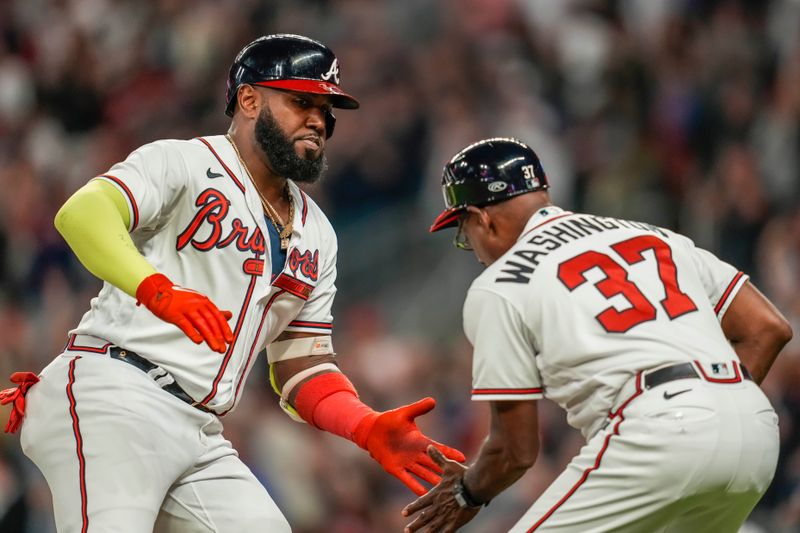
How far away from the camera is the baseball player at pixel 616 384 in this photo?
3764 millimetres

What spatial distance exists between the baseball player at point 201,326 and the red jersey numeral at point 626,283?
3.03 ft

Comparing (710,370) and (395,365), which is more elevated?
(710,370)

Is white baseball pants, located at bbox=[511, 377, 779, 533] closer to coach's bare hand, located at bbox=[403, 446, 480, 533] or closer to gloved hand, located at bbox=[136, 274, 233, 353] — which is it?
coach's bare hand, located at bbox=[403, 446, 480, 533]

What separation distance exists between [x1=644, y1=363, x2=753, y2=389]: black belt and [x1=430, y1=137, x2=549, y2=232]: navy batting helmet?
85cm

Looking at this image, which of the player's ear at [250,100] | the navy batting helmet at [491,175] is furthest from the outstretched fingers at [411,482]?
the player's ear at [250,100]

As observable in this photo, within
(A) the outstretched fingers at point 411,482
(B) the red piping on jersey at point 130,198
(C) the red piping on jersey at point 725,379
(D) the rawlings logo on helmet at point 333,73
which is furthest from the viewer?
(D) the rawlings logo on helmet at point 333,73

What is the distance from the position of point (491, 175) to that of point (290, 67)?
987 mm

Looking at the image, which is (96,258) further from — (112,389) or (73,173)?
(73,173)

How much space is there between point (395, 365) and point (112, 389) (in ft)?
15.1

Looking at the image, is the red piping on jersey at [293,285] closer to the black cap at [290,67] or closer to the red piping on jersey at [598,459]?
the black cap at [290,67]

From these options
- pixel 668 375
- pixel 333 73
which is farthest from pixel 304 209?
pixel 668 375

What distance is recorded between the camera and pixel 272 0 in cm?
1113

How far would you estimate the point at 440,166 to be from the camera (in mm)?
8977

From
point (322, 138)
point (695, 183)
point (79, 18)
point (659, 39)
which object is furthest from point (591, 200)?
point (79, 18)
